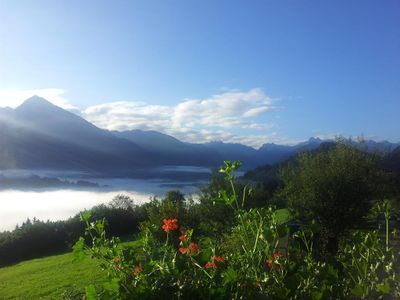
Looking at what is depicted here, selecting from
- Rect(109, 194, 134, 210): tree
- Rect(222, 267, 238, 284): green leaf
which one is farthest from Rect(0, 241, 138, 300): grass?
Rect(109, 194, 134, 210): tree

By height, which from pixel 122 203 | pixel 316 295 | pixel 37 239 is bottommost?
pixel 37 239

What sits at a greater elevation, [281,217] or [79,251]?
[79,251]

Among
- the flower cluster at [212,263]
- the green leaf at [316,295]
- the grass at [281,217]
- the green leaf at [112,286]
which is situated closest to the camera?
the green leaf at [316,295]

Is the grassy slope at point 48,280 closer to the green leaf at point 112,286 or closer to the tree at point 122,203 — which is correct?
the green leaf at point 112,286

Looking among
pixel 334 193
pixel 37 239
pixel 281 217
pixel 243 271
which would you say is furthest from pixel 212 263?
pixel 37 239

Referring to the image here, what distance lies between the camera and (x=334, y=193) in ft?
68.7

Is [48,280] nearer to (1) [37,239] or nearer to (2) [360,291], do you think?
(1) [37,239]

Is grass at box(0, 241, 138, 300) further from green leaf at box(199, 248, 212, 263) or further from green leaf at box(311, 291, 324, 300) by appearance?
green leaf at box(311, 291, 324, 300)

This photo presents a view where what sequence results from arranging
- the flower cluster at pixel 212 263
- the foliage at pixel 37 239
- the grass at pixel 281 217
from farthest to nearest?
the foliage at pixel 37 239 < the grass at pixel 281 217 < the flower cluster at pixel 212 263

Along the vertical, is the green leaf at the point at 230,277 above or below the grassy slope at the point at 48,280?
above

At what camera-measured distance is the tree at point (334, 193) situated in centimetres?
2083

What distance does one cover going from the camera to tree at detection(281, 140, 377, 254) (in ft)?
68.3

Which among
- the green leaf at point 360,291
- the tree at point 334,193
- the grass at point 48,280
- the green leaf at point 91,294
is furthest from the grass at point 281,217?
the grass at point 48,280

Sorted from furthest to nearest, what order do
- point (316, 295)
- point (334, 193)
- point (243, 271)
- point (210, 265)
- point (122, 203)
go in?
point (122, 203) < point (334, 193) < point (210, 265) < point (243, 271) < point (316, 295)
